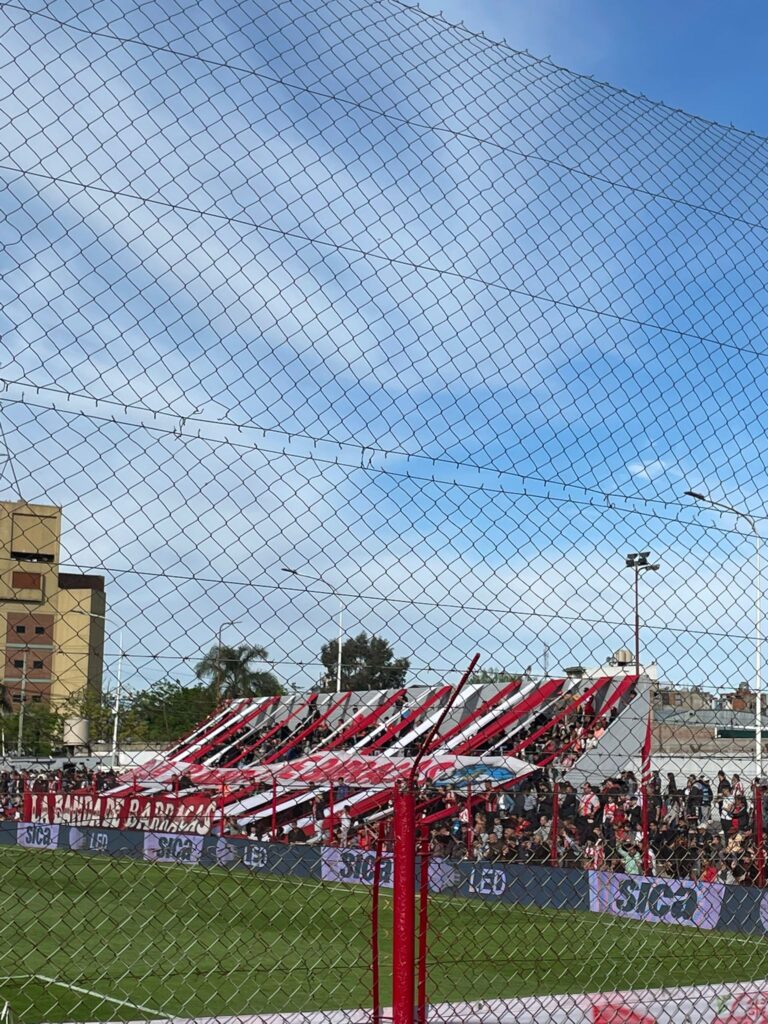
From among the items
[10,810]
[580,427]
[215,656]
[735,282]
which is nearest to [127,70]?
[215,656]

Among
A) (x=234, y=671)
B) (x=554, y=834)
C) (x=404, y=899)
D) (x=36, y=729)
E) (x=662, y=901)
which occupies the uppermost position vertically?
(x=234, y=671)

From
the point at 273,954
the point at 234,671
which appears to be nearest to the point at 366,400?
the point at 234,671

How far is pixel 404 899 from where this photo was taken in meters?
3.41

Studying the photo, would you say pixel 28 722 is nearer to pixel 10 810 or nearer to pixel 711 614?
pixel 711 614

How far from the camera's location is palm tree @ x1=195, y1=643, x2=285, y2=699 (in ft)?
9.71

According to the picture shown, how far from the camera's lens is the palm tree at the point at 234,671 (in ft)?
9.71

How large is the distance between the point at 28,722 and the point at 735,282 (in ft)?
10.0

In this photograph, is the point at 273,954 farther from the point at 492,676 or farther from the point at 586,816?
the point at 492,676

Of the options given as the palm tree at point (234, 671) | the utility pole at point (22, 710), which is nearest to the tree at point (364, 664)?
the palm tree at point (234, 671)

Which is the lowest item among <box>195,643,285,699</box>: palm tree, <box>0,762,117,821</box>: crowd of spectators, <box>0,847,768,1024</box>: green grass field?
<box>0,847,768,1024</box>: green grass field

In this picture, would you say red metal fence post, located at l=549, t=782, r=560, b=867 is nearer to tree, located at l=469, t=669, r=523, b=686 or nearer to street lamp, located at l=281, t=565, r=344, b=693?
tree, located at l=469, t=669, r=523, b=686

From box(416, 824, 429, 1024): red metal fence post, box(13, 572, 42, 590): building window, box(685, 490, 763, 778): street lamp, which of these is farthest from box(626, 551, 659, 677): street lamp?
box(13, 572, 42, 590): building window

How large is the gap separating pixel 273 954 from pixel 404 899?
8.81 meters

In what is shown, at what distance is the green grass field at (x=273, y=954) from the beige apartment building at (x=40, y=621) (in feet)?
10.7
